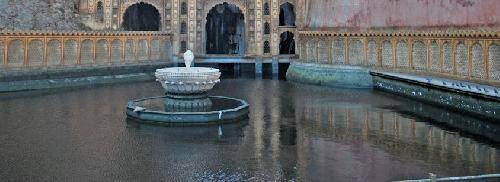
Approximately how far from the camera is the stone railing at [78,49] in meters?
28.1

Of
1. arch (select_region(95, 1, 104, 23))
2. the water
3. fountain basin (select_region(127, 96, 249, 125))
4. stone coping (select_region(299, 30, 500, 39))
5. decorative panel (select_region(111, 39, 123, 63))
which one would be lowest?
the water

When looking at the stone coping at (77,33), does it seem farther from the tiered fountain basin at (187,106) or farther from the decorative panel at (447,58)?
the decorative panel at (447,58)

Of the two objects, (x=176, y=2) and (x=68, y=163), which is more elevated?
(x=176, y=2)

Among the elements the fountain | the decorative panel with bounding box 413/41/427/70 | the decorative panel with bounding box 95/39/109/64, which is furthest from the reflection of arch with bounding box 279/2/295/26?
the fountain

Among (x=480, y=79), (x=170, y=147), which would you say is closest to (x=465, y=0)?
(x=480, y=79)

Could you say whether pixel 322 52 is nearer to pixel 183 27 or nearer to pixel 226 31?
pixel 183 27

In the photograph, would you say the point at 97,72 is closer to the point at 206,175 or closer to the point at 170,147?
the point at 170,147

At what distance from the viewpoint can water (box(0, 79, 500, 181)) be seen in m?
12.7

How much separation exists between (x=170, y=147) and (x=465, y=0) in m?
14.5

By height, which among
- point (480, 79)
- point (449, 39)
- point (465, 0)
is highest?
point (465, 0)

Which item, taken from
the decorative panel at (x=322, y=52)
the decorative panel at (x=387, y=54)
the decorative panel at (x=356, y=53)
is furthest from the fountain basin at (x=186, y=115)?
the decorative panel at (x=322, y=52)

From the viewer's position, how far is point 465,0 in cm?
2383

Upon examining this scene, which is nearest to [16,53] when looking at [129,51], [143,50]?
[129,51]

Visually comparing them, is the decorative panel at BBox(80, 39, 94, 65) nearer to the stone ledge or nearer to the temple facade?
the temple facade
